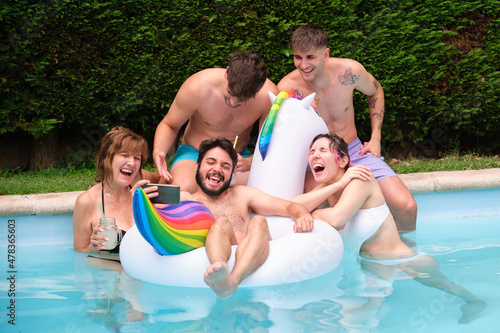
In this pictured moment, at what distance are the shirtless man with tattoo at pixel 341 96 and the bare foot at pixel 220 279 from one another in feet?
4.98

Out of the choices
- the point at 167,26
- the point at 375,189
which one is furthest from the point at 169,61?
the point at 375,189

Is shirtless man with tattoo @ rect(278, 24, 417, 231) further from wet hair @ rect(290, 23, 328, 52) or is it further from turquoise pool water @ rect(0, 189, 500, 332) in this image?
turquoise pool water @ rect(0, 189, 500, 332)

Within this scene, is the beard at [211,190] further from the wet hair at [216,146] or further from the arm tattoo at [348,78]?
the arm tattoo at [348,78]

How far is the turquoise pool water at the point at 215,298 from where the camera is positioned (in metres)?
2.99

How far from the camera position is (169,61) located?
5.73 m

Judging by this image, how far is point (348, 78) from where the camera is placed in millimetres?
4879

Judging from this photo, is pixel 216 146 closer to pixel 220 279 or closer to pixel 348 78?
pixel 220 279

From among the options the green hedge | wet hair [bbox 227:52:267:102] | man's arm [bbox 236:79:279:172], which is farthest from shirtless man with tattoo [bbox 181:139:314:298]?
the green hedge

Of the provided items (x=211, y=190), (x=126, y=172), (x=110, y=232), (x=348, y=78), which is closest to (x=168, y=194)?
(x=211, y=190)

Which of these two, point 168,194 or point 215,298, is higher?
point 168,194

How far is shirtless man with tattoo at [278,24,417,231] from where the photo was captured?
449 centimetres

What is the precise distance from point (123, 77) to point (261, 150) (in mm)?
2234

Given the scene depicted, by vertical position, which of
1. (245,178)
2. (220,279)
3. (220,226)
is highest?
(245,178)

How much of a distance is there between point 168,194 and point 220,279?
2.11 ft
